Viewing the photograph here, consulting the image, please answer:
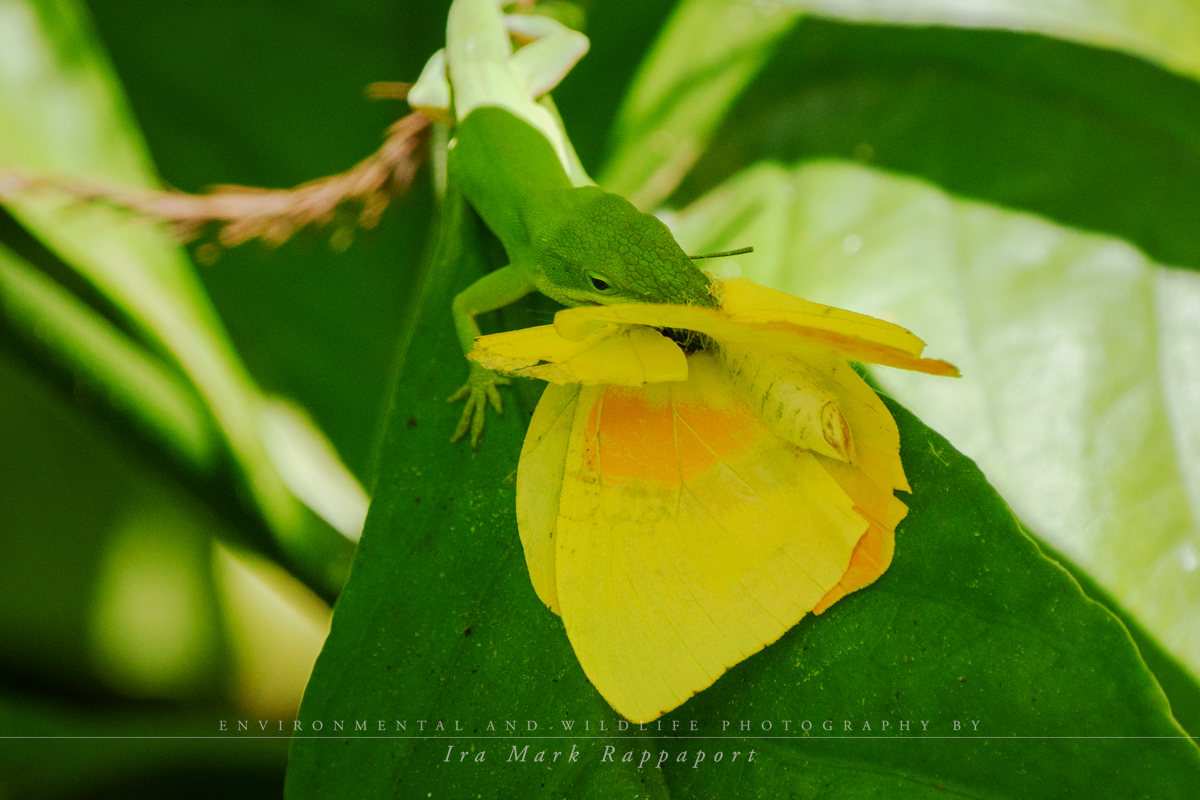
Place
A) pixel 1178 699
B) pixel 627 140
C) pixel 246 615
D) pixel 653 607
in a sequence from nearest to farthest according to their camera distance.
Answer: pixel 653 607
pixel 1178 699
pixel 627 140
pixel 246 615

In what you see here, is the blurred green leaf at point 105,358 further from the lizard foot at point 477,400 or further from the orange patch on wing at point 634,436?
the orange patch on wing at point 634,436

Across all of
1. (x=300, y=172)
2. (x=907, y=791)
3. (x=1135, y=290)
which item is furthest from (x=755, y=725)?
(x=300, y=172)

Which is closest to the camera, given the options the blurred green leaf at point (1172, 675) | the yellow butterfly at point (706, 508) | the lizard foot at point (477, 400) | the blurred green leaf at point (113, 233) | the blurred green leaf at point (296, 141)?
the yellow butterfly at point (706, 508)

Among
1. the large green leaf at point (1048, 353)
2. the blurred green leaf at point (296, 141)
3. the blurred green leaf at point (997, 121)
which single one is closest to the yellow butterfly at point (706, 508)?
the large green leaf at point (1048, 353)

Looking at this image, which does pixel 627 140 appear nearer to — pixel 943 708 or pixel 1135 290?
pixel 1135 290

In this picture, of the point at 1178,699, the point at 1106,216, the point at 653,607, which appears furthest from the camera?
the point at 1106,216

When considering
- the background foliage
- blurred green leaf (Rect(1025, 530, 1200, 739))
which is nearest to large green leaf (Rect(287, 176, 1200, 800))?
the background foliage

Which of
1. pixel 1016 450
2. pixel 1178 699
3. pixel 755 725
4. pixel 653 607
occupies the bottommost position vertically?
pixel 1178 699
